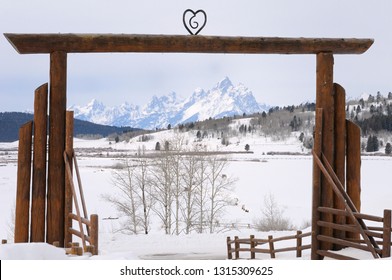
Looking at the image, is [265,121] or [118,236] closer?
[118,236]

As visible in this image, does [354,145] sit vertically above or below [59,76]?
below

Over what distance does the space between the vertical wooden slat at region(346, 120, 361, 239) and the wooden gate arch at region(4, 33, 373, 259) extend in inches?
0.6

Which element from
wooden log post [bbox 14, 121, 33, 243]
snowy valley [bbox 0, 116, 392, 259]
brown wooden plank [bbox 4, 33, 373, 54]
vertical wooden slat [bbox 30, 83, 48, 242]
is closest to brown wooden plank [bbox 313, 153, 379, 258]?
snowy valley [bbox 0, 116, 392, 259]

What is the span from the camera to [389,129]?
337ft

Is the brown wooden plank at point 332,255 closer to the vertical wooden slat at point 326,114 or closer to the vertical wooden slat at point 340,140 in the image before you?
the vertical wooden slat at point 326,114

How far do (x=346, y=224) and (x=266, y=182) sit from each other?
44.7 meters

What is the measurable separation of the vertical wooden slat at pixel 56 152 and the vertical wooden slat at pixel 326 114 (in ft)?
12.3

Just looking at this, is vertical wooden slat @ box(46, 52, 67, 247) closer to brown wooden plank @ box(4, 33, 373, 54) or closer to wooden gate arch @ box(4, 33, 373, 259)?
wooden gate arch @ box(4, 33, 373, 259)

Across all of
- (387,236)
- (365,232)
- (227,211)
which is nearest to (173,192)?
(227,211)

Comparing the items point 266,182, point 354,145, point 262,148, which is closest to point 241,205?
point 266,182

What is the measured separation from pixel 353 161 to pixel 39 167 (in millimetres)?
4646

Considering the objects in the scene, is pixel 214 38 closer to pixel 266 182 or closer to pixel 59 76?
pixel 59 76

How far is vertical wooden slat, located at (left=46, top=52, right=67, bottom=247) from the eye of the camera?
7848 mm

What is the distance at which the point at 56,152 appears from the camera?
7859mm
